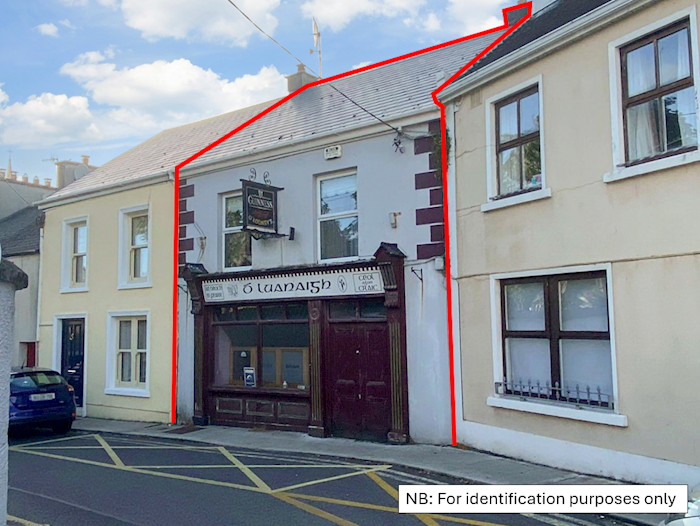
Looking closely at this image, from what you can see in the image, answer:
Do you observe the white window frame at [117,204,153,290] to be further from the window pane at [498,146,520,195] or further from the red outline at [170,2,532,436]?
the window pane at [498,146,520,195]

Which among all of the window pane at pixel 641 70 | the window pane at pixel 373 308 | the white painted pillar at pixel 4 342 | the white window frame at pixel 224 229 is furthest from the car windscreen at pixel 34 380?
the window pane at pixel 641 70

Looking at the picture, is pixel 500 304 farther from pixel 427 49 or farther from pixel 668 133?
pixel 427 49

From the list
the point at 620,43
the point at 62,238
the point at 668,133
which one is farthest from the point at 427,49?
the point at 62,238

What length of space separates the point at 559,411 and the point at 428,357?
108 inches

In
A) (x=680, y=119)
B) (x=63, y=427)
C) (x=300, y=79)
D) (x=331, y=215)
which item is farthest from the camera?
(x=300, y=79)

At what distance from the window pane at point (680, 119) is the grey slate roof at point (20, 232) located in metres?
16.2

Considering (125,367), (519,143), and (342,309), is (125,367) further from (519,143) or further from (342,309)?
(519,143)

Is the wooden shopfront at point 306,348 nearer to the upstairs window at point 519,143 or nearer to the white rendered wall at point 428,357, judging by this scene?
the white rendered wall at point 428,357

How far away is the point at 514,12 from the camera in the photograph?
41.1 feet

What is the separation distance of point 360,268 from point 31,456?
6611mm

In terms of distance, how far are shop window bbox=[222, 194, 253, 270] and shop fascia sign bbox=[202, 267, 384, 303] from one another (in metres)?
0.49

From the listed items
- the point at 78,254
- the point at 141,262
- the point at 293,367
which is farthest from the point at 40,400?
the point at 293,367

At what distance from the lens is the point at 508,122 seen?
10.1 meters

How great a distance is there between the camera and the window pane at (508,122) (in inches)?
391
